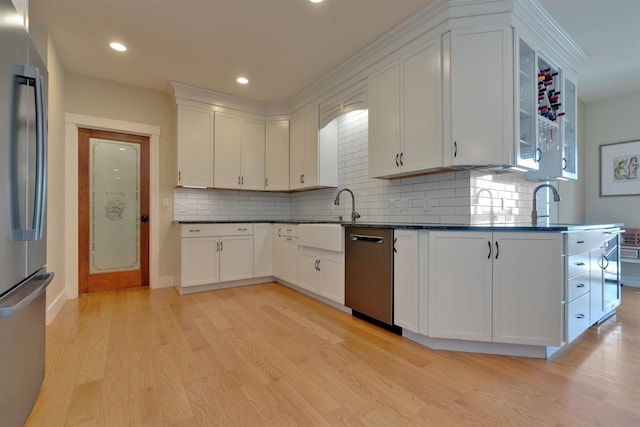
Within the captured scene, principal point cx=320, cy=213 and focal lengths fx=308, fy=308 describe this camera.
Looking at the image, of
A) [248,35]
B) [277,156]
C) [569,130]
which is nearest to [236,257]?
[277,156]

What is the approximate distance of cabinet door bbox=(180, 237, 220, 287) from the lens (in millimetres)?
3717

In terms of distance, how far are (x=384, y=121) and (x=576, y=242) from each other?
1.81m

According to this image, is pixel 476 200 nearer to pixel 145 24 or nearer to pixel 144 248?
pixel 145 24

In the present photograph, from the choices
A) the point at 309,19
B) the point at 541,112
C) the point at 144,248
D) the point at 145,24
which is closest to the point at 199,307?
the point at 144,248

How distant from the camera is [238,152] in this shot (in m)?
4.36

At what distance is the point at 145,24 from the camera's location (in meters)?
2.71

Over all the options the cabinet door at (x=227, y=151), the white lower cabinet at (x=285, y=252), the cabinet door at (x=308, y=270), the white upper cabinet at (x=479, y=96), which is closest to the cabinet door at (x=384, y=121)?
the white upper cabinet at (x=479, y=96)

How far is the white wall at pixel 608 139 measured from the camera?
13.6ft

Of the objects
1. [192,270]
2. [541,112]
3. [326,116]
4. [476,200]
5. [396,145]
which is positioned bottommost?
[192,270]

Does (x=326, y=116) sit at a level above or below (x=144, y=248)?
above

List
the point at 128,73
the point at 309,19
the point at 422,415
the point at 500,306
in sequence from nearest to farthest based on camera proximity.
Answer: the point at 422,415 → the point at 500,306 → the point at 309,19 → the point at 128,73

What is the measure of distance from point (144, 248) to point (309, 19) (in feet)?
11.2

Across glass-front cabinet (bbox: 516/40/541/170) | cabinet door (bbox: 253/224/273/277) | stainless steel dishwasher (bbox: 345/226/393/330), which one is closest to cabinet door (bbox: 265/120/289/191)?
cabinet door (bbox: 253/224/273/277)

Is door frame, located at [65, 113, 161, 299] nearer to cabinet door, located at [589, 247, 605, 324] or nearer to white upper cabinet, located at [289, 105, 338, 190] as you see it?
white upper cabinet, located at [289, 105, 338, 190]
